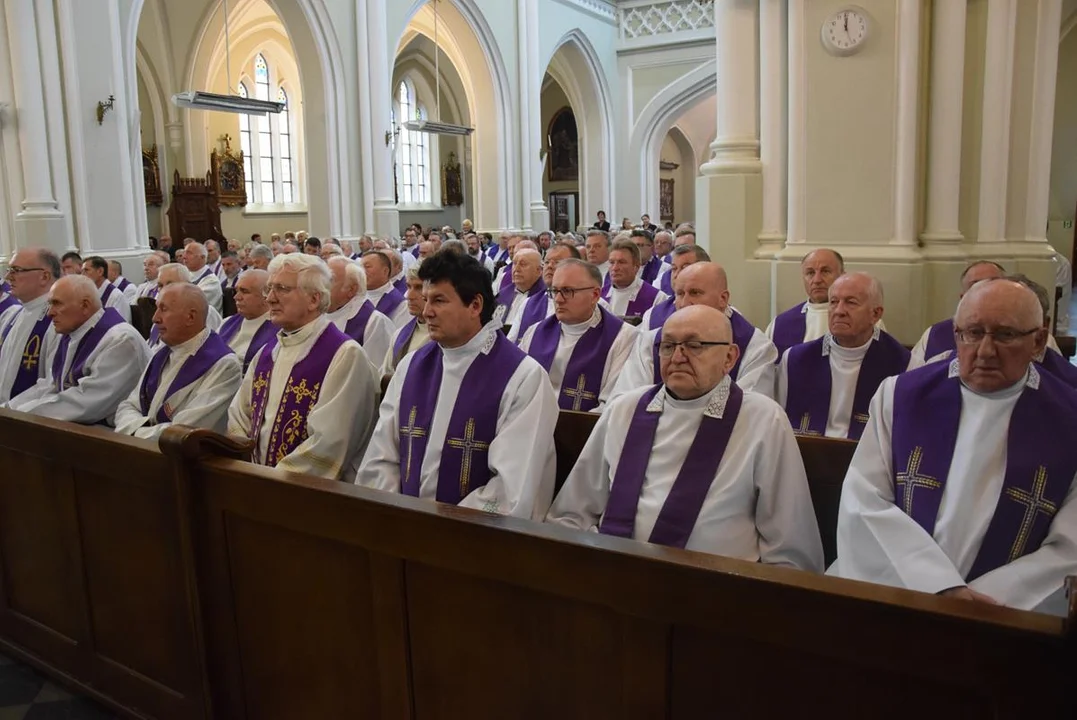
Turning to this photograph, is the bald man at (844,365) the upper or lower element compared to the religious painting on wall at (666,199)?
lower

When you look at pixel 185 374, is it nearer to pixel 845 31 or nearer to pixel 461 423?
pixel 461 423

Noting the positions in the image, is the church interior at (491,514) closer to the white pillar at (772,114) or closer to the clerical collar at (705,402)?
the white pillar at (772,114)

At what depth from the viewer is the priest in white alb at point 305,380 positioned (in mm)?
3631

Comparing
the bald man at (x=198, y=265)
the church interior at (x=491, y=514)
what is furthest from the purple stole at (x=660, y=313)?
the bald man at (x=198, y=265)

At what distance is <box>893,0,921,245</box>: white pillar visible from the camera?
5.54 metres

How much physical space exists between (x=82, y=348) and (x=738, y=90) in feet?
16.1

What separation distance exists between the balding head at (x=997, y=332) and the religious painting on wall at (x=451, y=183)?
875 inches

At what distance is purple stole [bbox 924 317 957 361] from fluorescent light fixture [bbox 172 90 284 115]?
33.5 ft

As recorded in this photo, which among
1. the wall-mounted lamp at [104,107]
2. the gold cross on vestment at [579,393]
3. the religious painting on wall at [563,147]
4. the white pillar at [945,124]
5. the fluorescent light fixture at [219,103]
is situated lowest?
the gold cross on vestment at [579,393]

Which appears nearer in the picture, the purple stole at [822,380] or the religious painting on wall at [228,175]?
the purple stole at [822,380]

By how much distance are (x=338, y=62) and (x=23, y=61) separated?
493 centimetres

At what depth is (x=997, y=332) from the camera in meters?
2.37

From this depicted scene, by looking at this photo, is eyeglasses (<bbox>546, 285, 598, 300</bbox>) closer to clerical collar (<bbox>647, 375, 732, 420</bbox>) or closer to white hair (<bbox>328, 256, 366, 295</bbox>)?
clerical collar (<bbox>647, 375, 732, 420</bbox>)

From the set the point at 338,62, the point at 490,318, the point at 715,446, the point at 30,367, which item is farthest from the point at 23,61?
the point at 715,446
